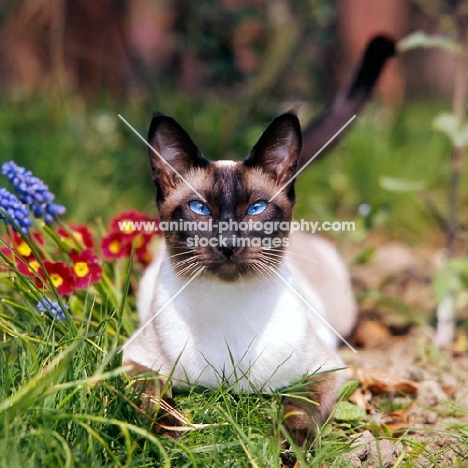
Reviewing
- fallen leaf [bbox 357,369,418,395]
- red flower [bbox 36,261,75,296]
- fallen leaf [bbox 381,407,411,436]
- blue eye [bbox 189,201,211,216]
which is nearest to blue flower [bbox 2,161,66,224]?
red flower [bbox 36,261,75,296]

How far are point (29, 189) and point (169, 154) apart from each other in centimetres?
63

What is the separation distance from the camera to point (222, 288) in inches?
81.2

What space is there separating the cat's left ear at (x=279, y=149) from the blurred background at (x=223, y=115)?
1.19m

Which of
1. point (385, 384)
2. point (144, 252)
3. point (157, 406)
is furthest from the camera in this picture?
point (144, 252)

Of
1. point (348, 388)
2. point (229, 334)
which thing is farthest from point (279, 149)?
point (348, 388)

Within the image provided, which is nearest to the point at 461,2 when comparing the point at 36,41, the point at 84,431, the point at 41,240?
the point at 41,240

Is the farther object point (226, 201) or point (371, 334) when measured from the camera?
point (371, 334)

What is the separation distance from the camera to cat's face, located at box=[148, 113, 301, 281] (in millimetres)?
1980

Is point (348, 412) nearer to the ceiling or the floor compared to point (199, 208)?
nearer to the floor

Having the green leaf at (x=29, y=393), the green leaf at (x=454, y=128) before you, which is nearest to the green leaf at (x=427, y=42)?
the green leaf at (x=454, y=128)

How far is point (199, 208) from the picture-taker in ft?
6.80

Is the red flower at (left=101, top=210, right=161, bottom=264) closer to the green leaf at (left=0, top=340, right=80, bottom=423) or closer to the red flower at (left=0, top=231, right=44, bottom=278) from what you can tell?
the red flower at (left=0, top=231, right=44, bottom=278)

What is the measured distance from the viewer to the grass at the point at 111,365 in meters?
1.65

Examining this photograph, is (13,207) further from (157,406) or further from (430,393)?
(430,393)
